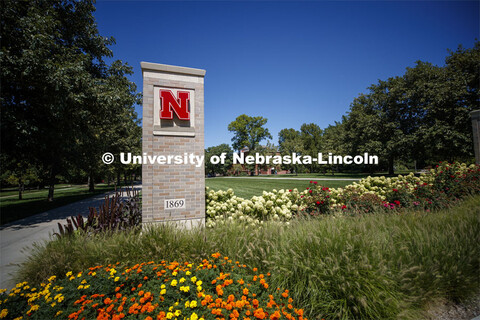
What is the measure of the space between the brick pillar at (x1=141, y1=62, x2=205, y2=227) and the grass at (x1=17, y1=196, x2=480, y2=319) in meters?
1.66

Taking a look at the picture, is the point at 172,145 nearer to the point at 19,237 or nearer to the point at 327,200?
the point at 327,200

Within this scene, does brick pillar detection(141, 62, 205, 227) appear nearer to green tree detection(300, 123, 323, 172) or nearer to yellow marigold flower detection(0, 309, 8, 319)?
yellow marigold flower detection(0, 309, 8, 319)

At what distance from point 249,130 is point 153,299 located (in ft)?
164

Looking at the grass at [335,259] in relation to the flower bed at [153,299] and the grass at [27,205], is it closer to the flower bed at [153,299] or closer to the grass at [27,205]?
the flower bed at [153,299]

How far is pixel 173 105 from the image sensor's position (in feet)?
17.8

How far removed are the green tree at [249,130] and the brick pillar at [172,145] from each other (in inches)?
1767

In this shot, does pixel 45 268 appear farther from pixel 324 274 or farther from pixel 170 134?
pixel 324 274

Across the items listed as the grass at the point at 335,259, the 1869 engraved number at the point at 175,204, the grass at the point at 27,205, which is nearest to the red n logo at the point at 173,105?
the 1869 engraved number at the point at 175,204

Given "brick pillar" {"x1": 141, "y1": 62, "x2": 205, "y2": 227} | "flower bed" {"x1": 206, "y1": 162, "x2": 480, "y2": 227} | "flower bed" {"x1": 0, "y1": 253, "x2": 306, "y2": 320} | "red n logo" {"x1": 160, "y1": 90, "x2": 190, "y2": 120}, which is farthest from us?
"flower bed" {"x1": 206, "y1": 162, "x2": 480, "y2": 227}

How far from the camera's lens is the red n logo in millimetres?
5355

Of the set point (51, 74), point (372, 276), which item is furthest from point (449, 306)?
point (51, 74)

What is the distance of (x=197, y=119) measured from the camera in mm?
5645

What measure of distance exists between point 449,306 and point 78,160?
1726 cm

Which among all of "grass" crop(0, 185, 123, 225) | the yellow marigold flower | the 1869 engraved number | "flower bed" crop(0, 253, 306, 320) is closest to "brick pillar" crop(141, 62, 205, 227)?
the 1869 engraved number
